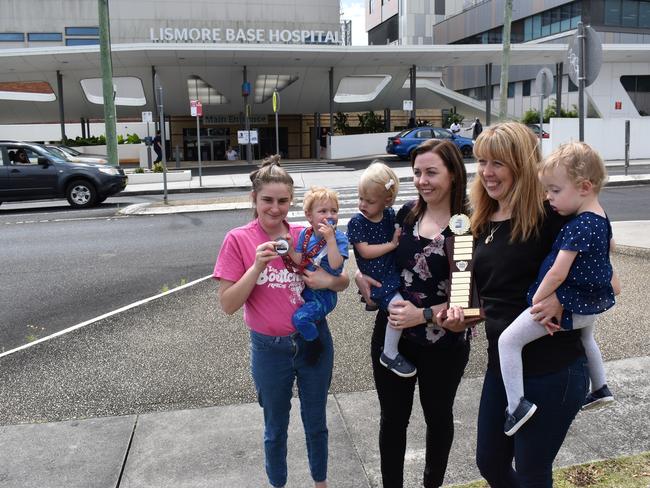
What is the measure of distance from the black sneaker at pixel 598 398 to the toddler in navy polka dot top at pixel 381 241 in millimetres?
758

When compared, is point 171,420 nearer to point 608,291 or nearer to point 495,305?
point 495,305

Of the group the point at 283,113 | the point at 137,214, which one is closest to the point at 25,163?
the point at 137,214

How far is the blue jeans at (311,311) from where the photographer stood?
285 centimetres

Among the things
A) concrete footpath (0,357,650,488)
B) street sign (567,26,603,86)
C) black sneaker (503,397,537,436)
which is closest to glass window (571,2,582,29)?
street sign (567,26,603,86)

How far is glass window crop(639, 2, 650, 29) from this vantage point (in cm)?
4378

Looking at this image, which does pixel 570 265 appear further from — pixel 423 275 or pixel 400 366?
pixel 400 366

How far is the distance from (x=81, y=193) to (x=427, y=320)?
600 inches

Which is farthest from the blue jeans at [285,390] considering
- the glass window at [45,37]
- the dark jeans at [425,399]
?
the glass window at [45,37]

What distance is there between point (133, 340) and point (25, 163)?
1232cm

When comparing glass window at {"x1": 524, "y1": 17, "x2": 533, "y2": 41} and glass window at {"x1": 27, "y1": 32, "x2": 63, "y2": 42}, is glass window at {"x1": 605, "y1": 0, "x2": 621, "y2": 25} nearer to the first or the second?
glass window at {"x1": 524, "y1": 17, "x2": 533, "y2": 41}

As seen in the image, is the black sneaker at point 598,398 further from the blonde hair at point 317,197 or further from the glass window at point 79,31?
the glass window at point 79,31

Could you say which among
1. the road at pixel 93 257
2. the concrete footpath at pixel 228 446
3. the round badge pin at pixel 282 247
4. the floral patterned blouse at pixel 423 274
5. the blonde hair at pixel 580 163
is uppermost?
the blonde hair at pixel 580 163

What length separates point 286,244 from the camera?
2.69 metres

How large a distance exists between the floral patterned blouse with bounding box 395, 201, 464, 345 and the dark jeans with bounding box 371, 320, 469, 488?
7cm
